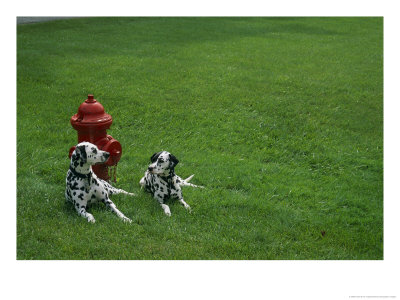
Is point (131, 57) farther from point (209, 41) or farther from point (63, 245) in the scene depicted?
point (63, 245)

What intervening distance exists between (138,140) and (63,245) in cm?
416

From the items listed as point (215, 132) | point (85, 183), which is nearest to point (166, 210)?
point (85, 183)

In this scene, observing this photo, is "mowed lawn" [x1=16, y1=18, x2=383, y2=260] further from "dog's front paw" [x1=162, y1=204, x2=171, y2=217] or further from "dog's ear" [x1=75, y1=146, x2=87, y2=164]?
"dog's ear" [x1=75, y1=146, x2=87, y2=164]

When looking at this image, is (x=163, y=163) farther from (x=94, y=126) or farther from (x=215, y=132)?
(x=215, y=132)

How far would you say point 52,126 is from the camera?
390 inches

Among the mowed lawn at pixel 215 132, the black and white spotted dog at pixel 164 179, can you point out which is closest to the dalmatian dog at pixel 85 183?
the mowed lawn at pixel 215 132

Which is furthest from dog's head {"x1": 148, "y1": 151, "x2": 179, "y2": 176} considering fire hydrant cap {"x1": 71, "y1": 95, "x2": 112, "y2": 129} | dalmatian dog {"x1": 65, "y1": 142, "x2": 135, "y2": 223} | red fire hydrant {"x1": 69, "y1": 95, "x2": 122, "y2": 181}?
fire hydrant cap {"x1": 71, "y1": 95, "x2": 112, "y2": 129}

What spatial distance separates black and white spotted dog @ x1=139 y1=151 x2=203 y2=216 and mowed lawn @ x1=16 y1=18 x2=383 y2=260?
0.57 ft

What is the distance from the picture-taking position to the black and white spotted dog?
20.6ft

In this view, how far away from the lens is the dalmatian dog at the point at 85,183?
5945 millimetres

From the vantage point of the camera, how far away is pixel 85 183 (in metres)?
6.20

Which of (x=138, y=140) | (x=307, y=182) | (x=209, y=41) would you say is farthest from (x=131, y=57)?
(x=307, y=182)

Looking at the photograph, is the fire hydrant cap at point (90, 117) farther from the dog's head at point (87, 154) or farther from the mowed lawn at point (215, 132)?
the mowed lawn at point (215, 132)

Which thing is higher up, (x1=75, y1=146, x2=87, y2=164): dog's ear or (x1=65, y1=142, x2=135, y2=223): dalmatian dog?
(x1=75, y1=146, x2=87, y2=164): dog's ear
